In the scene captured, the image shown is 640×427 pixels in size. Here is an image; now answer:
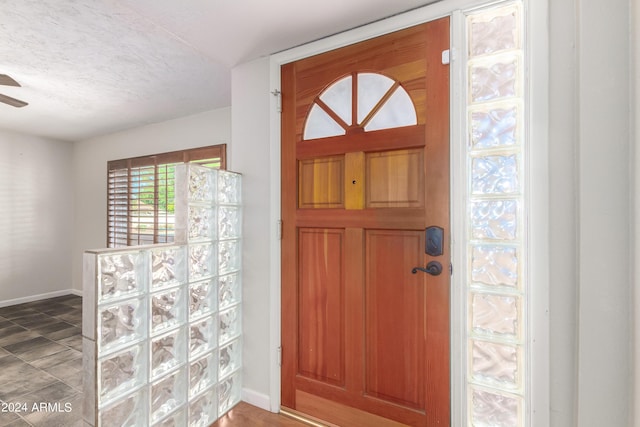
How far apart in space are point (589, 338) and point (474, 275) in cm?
119

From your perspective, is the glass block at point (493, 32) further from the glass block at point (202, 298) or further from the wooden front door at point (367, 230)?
the glass block at point (202, 298)

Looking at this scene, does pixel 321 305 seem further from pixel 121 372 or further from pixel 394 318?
pixel 121 372

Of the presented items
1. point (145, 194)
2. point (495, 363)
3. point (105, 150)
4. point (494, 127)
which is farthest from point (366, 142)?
point (105, 150)

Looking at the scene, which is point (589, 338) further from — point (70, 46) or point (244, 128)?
point (70, 46)

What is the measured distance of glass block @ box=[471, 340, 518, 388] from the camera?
1343 mm

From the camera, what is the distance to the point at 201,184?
1752 millimetres

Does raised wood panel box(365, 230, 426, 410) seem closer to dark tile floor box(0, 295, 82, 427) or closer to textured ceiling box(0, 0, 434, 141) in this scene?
textured ceiling box(0, 0, 434, 141)

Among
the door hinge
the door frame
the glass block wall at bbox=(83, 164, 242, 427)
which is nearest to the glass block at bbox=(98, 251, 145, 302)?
the glass block wall at bbox=(83, 164, 242, 427)

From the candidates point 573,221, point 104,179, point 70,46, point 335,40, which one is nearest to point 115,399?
point 573,221

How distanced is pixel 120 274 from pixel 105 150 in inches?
158

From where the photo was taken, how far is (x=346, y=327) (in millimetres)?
1684

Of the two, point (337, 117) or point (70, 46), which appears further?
point (70, 46)

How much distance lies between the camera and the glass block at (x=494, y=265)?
134 cm

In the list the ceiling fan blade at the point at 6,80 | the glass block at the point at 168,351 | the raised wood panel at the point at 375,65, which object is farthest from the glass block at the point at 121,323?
the ceiling fan blade at the point at 6,80
